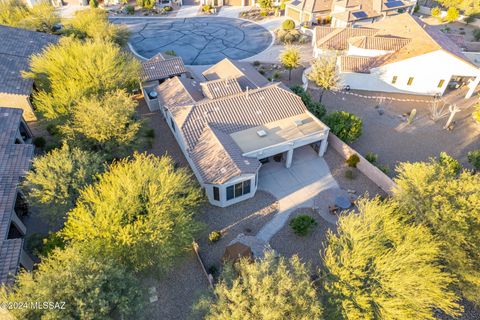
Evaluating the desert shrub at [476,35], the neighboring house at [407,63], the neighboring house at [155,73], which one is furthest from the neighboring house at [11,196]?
the desert shrub at [476,35]

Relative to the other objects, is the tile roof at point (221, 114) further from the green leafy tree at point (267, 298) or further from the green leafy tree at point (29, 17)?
the green leafy tree at point (29, 17)

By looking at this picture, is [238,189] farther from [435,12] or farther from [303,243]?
[435,12]

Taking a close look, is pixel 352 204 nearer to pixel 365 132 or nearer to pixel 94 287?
pixel 365 132

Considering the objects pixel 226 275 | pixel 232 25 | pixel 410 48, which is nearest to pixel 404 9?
pixel 410 48

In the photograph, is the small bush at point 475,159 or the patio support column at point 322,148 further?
the patio support column at point 322,148

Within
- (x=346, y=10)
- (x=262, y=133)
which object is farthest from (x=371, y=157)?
(x=346, y=10)

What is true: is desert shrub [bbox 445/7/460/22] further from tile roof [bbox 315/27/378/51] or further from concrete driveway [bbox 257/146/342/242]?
concrete driveway [bbox 257/146/342/242]
